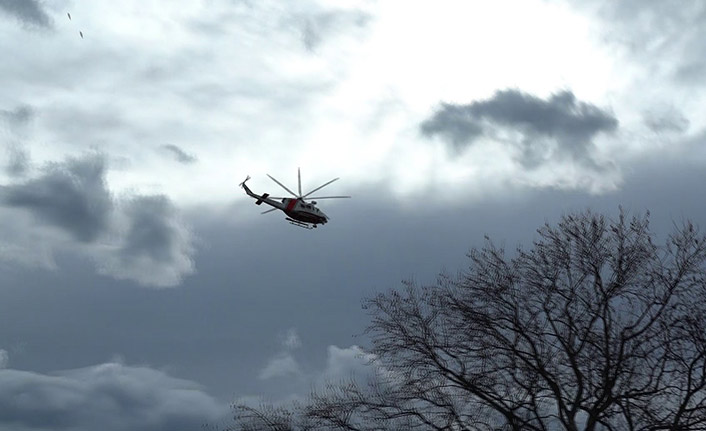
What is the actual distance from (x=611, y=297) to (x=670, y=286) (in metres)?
1.66

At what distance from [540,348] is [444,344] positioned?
9.04 feet

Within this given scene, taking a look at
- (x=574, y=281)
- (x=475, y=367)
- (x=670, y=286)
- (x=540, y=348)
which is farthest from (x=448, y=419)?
(x=670, y=286)

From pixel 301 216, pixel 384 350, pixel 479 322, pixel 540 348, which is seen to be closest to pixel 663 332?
pixel 540 348

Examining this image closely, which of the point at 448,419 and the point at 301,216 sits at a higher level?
the point at 301,216

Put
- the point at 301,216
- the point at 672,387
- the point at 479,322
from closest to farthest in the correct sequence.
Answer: the point at 672,387, the point at 479,322, the point at 301,216

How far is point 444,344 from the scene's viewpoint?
26.5 metres

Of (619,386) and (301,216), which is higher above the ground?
(301,216)

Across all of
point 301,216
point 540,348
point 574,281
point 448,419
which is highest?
point 301,216

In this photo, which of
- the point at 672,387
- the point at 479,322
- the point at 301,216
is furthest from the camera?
the point at 301,216

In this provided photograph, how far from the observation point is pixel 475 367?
85.0 ft

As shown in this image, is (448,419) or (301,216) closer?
(448,419)

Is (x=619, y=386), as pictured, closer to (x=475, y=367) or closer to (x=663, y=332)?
(x=663, y=332)

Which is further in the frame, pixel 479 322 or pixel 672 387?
pixel 479 322

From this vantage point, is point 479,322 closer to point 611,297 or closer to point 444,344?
point 444,344
